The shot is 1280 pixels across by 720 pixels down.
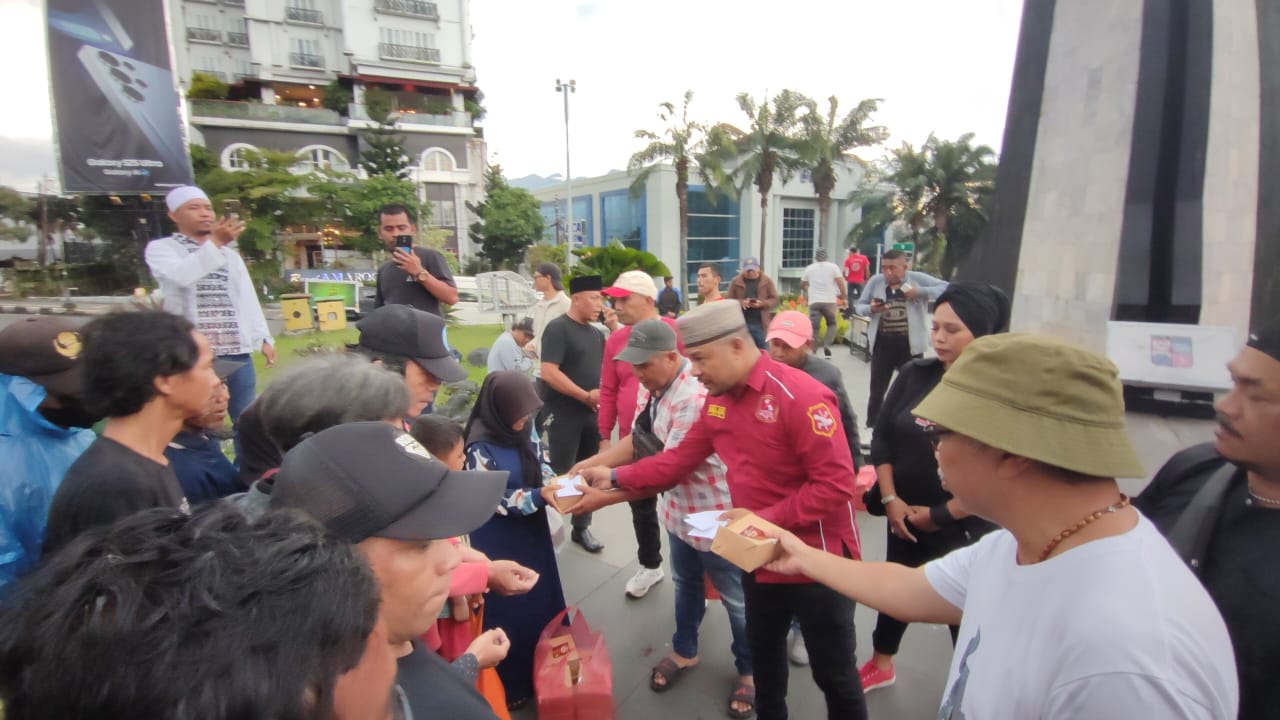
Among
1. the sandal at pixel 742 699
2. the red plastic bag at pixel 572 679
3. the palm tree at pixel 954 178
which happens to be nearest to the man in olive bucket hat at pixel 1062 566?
the red plastic bag at pixel 572 679

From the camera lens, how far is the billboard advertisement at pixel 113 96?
551 inches

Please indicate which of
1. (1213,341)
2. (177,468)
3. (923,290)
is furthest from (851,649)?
(1213,341)

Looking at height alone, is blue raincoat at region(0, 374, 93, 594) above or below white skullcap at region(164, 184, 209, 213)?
below

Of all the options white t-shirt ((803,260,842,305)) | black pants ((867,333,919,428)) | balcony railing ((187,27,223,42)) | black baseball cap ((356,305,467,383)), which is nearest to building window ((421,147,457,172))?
balcony railing ((187,27,223,42))

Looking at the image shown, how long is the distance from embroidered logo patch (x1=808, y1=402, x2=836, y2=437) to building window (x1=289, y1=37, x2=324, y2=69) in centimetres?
5636

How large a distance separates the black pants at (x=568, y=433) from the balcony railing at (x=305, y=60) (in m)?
54.0

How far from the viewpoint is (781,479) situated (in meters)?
2.35

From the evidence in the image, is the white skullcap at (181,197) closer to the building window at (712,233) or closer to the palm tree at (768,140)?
the palm tree at (768,140)

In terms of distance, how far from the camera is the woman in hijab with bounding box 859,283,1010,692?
257cm

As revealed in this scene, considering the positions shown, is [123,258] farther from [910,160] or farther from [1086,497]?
[910,160]

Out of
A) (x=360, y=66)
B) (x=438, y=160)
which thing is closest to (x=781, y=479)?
(x=438, y=160)

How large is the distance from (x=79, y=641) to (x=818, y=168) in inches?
1407

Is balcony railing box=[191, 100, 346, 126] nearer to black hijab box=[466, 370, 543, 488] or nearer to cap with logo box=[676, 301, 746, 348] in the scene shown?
black hijab box=[466, 370, 543, 488]

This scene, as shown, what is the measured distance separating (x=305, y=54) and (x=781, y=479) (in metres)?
57.2
